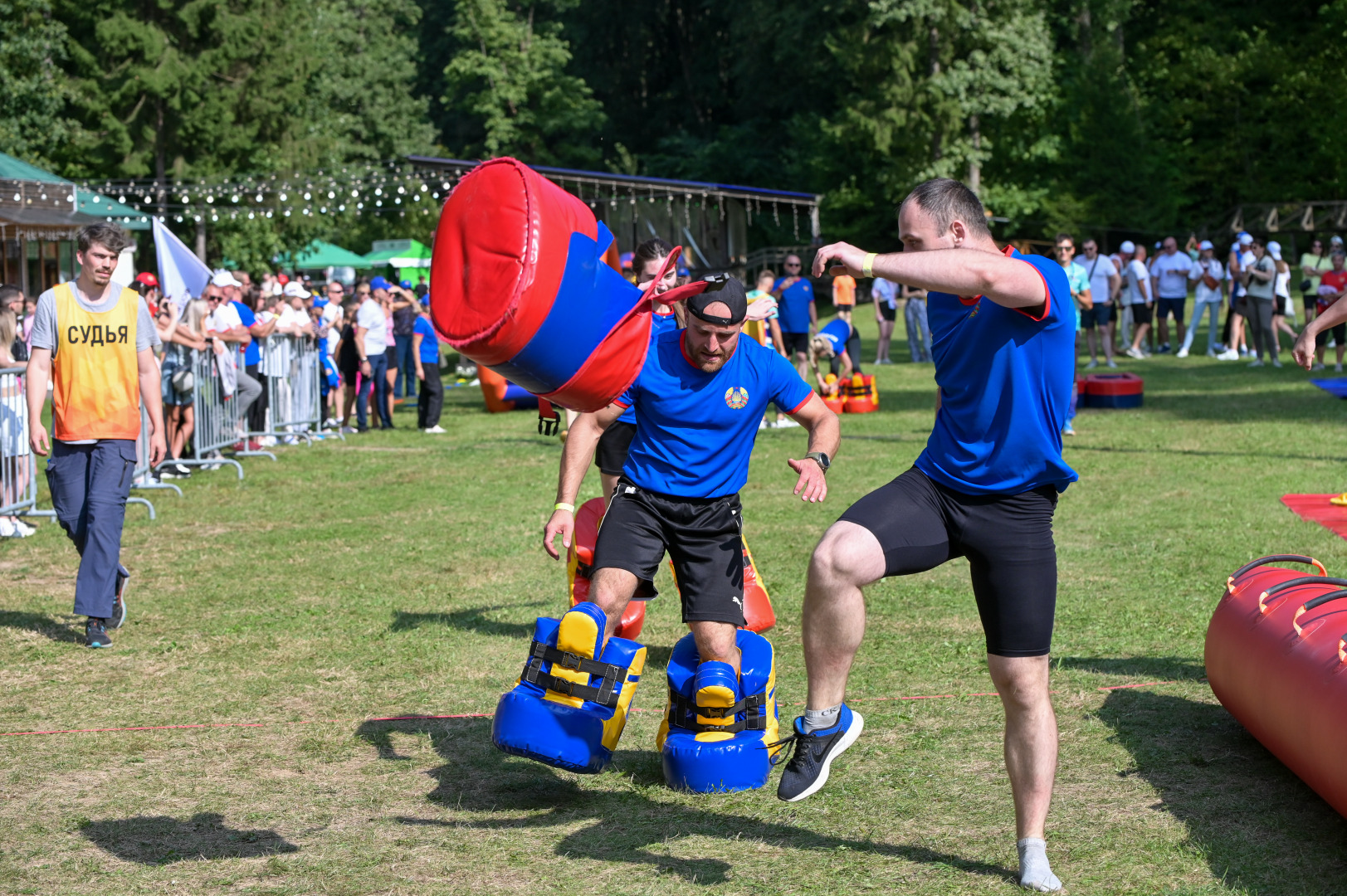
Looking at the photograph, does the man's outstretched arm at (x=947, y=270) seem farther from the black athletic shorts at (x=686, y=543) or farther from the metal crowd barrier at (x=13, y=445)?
the metal crowd barrier at (x=13, y=445)

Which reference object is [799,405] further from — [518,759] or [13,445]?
[13,445]

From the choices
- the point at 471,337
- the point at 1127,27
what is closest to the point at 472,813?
the point at 471,337

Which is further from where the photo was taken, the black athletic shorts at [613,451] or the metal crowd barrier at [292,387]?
the metal crowd barrier at [292,387]

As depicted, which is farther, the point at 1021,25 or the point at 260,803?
the point at 1021,25

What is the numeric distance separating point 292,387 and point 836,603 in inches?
566

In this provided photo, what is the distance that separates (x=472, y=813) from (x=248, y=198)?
37.2m

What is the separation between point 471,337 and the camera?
390 centimetres

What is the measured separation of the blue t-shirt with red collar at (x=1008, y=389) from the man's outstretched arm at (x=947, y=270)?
8.1 inches

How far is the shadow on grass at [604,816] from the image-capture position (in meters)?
4.50

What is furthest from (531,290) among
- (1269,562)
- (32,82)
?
(32,82)

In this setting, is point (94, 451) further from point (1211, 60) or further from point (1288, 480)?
point (1211, 60)

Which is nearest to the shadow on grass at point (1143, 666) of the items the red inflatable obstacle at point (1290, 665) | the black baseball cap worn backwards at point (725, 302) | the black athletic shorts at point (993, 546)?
the red inflatable obstacle at point (1290, 665)

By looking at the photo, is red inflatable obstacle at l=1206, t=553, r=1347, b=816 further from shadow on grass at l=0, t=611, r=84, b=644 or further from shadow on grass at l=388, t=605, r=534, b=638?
shadow on grass at l=0, t=611, r=84, b=644

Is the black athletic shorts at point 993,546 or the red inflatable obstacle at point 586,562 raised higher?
the black athletic shorts at point 993,546
